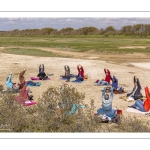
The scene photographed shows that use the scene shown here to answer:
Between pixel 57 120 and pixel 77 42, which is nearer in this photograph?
pixel 57 120

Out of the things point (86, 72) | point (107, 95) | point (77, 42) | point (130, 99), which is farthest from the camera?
point (77, 42)

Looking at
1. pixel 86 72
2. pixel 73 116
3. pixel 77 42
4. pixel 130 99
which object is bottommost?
pixel 130 99

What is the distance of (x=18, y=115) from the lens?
11.5 m

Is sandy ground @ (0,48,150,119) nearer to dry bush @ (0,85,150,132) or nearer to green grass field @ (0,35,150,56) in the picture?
dry bush @ (0,85,150,132)

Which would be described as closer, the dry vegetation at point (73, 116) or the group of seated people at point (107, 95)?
the dry vegetation at point (73, 116)

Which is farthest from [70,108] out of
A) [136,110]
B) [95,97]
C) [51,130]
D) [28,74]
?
[28,74]

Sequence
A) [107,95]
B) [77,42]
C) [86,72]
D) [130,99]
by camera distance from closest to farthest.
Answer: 1. [107,95]
2. [130,99]
3. [86,72]
4. [77,42]

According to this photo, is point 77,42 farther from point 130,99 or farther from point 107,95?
point 107,95

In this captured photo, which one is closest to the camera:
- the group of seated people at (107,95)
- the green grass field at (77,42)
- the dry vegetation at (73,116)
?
the dry vegetation at (73,116)

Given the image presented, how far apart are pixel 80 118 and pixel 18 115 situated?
2351 millimetres

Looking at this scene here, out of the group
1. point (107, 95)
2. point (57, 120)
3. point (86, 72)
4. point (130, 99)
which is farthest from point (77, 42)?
point (57, 120)

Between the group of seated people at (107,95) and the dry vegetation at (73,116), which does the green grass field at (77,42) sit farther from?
the group of seated people at (107,95)

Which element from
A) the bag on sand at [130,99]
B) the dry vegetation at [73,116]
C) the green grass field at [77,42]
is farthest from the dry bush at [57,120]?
the green grass field at [77,42]

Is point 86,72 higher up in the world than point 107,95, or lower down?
lower down
